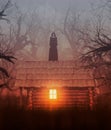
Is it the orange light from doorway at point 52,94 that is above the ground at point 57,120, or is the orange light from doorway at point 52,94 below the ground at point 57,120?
above

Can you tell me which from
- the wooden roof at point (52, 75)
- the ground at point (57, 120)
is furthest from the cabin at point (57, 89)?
the ground at point (57, 120)

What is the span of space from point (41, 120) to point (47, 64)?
10.9 metres

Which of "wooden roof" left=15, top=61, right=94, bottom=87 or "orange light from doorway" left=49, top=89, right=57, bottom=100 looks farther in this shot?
"wooden roof" left=15, top=61, right=94, bottom=87

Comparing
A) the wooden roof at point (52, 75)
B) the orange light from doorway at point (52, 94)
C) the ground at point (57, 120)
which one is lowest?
the ground at point (57, 120)

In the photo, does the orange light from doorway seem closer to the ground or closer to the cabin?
the cabin

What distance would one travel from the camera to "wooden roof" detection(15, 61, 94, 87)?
2042 centimetres

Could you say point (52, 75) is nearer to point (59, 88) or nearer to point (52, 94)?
point (59, 88)

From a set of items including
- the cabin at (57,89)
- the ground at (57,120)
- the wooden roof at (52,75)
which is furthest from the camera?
the wooden roof at (52,75)

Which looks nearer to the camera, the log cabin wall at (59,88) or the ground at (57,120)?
the ground at (57,120)

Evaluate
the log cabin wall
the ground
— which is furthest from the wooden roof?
the ground

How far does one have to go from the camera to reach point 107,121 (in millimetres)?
11914

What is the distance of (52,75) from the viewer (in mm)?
21641

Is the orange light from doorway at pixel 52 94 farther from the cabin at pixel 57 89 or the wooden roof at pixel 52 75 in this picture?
the wooden roof at pixel 52 75

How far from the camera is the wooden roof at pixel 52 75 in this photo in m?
20.4
